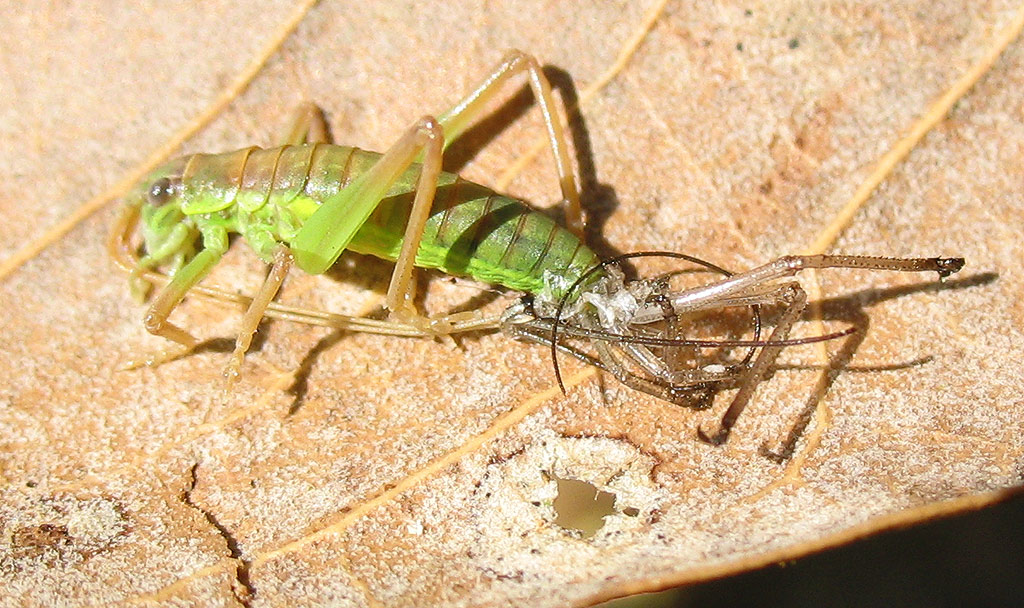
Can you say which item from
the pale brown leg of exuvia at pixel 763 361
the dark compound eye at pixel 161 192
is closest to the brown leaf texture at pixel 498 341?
the pale brown leg of exuvia at pixel 763 361

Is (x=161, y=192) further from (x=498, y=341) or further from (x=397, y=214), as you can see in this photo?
(x=498, y=341)

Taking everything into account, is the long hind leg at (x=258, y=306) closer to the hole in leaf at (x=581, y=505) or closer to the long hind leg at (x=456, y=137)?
the long hind leg at (x=456, y=137)

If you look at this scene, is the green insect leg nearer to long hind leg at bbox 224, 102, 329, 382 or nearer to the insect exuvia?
the insect exuvia

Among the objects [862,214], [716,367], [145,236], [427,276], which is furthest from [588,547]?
[145,236]

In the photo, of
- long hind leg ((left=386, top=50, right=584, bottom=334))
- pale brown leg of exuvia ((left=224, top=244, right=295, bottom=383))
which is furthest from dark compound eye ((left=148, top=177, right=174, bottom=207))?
long hind leg ((left=386, top=50, right=584, bottom=334))

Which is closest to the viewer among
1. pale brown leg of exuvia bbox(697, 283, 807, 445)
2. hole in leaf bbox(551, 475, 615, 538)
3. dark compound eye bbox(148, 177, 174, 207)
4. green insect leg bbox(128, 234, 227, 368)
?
hole in leaf bbox(551, 475, 615, 538)

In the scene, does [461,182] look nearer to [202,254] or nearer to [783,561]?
[202,254]

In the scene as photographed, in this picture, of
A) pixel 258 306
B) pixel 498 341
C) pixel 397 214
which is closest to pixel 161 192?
pixel 258 306
